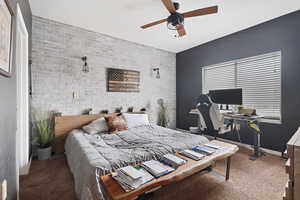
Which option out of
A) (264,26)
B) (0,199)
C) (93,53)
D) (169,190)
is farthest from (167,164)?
(264,26)

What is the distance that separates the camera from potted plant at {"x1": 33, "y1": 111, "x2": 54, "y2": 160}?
2.46 metres

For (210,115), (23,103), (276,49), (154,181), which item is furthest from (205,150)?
(23,103)

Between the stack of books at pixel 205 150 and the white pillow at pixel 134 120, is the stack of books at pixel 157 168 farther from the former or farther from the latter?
the white pillow at pixel 134 120

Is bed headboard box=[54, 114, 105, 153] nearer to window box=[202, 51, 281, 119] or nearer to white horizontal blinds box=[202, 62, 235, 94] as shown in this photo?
white horizontal blinds box=[202, 62, 235, 94]

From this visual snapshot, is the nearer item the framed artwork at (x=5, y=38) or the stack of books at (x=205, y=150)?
the framed artwork at (x=5, y=38)

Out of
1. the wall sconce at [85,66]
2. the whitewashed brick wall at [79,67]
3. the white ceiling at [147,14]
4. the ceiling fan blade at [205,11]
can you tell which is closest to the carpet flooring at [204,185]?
the whitewashed brick wall at [79,67]

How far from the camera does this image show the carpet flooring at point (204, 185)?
160 centimetres

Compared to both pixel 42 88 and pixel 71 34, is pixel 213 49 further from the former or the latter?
pixel 42 88

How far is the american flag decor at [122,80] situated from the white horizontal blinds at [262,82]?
2597mm

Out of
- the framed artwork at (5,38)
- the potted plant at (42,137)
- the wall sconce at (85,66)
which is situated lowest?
the potted plant at (42,137)

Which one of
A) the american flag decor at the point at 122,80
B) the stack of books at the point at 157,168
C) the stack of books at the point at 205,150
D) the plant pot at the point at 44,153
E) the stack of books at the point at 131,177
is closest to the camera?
the stack of books at the point at 131,177

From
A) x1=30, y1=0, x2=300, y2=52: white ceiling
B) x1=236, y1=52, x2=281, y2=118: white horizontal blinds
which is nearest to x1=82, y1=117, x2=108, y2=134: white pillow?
x1=30, y1=0, x2=300, y2=52: white ceiling

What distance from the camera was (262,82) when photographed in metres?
2.91

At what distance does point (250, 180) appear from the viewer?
190 centimetres
